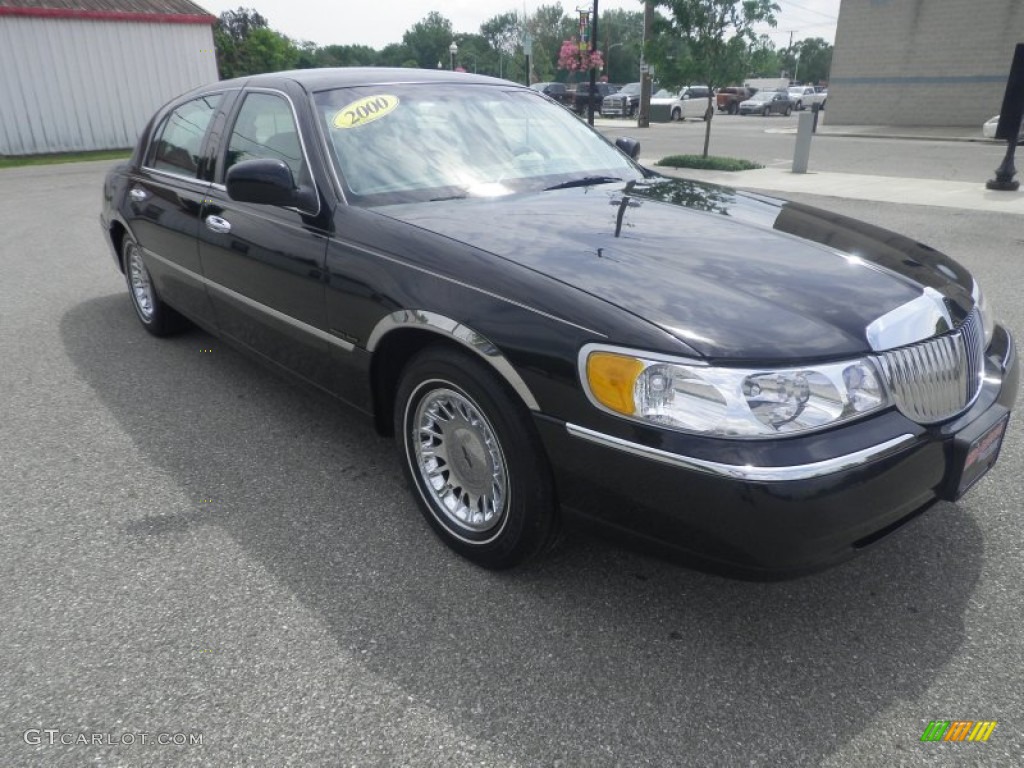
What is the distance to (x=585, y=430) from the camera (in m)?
2.08

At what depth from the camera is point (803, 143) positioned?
1433 cm

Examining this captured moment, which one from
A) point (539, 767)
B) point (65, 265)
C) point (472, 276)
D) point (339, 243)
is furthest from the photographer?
point (65, 265)

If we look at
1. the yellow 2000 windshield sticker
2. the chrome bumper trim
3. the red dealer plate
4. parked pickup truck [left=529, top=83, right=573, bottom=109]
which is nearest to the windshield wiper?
the yellow 2000 windshield sticker

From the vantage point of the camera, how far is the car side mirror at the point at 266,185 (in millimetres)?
2908

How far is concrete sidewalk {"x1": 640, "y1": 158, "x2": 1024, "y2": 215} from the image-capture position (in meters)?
10.5

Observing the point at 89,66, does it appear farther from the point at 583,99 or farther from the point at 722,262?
the point at 722,262

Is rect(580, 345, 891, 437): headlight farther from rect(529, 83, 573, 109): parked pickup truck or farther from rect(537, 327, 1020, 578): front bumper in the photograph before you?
rect(529, 83, 573, 109): parked pickup truck

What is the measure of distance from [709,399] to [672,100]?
40.6m

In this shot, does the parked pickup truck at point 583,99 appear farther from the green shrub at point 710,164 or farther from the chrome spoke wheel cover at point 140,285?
the chrome spoke wheel cover at point 140,285

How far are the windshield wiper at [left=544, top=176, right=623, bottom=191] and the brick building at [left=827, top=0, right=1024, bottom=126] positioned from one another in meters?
27.7

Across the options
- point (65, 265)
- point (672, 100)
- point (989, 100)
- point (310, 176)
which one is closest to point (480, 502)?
point (310, 176)

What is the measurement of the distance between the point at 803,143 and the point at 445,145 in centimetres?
1295

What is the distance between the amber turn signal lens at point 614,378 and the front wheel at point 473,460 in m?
0.29

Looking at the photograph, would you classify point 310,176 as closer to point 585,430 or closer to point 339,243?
point 339,243
